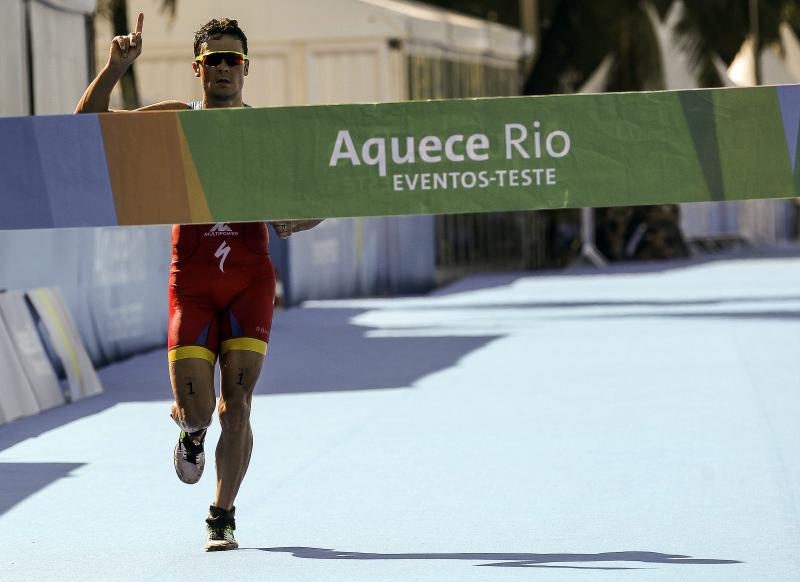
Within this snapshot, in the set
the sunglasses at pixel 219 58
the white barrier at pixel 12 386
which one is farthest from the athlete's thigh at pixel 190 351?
the white barrier at pixel 12 386

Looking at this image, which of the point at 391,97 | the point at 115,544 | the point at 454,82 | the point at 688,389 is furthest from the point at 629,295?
the point at 115,544

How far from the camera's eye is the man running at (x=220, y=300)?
6828mm

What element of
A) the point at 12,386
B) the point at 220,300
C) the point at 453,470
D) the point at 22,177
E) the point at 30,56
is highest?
the point at 30,56

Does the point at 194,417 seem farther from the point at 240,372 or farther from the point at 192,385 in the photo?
the point at 240,372

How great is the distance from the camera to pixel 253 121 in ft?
22.0

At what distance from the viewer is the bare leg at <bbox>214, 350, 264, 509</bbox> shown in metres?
6.86

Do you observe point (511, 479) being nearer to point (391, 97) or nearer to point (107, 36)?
point (391, 97)

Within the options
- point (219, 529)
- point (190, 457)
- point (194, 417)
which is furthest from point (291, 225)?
point (219, 529)

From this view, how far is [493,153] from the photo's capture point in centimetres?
667

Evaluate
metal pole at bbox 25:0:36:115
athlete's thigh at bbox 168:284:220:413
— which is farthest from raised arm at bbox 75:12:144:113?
metal pole at bbox 25:0:36:115

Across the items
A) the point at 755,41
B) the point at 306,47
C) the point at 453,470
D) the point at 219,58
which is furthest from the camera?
the point at 755,41

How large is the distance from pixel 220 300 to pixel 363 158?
0.78 m

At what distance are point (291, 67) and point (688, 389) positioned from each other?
1711 cm

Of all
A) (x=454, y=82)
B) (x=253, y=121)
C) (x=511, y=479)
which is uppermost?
(x=454, y=82)
